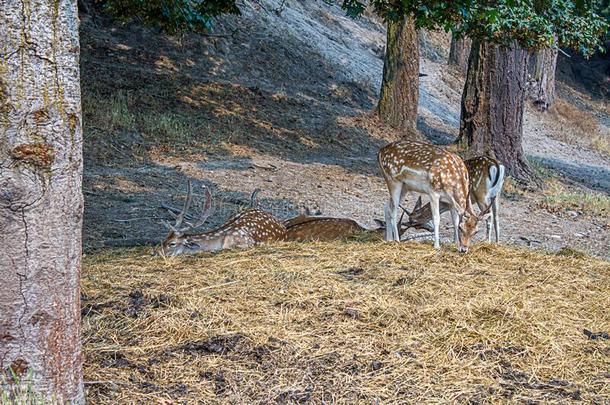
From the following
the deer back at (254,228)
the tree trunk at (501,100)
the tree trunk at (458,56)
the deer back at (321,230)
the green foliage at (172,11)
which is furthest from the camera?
the tree trunk at (458,56)

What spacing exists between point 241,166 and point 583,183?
8.22m

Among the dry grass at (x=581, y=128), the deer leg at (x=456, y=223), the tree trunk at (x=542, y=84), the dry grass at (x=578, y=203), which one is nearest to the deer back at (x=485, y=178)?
the deer leg at (x=456, y=223)

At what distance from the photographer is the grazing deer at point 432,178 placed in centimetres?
861

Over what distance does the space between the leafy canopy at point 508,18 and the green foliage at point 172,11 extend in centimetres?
169

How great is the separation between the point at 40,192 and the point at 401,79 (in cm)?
1477

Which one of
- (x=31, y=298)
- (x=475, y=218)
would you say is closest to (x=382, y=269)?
(x=475, y=218)

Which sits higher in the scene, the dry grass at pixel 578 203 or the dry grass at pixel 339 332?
the dry grass at pixel 339 332

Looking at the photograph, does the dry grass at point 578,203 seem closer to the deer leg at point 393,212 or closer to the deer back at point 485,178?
the deer back at point 485,178

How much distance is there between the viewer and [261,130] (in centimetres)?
1645

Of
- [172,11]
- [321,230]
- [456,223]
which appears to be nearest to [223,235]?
[321,230]

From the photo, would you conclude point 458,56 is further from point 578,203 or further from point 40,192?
point 40,192

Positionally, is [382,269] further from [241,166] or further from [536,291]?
[241,166]

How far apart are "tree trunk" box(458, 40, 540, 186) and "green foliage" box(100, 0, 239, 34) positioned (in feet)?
21.1

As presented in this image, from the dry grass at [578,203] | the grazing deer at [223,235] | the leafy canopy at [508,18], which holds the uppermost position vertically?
the leafy canopy at [508,18]
